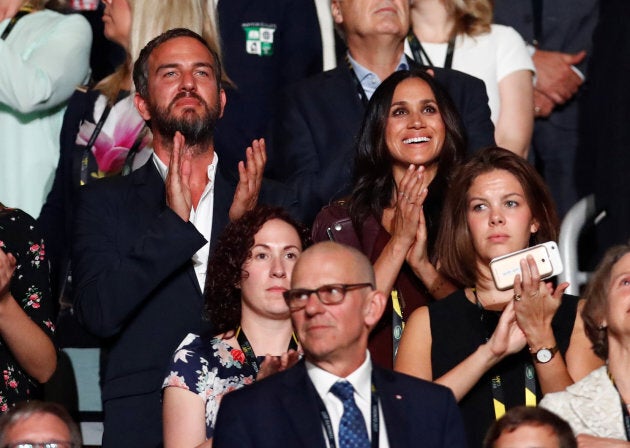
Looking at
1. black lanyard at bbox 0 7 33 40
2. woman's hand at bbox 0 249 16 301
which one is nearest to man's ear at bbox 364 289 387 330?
woman's hand at bbox 0 249 16 301

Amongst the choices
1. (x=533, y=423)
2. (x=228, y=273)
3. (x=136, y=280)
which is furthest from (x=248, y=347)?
(x=533, y=423)

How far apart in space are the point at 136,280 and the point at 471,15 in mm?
2341

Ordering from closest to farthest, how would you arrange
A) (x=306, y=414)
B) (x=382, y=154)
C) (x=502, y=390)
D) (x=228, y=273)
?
1. (x=306, y=414)
2. (x=502, y=390)
3. (x=228, y=273)
4. (x=382, y=154)

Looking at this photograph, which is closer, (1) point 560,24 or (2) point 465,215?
(2) point 465,215

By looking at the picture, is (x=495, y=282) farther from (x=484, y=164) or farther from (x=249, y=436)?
(x=249, y=436)

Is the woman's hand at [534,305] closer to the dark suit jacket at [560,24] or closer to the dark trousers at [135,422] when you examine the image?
the dark trousers at [135,422]

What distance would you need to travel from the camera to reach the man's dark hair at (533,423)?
453cm

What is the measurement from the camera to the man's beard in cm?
590

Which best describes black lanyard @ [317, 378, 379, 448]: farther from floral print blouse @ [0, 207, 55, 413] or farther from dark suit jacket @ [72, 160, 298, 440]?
floral print blouse @ [0, 207, 55, 413]

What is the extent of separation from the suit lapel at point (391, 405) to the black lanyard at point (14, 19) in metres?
3.10

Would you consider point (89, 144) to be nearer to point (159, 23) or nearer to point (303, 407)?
point (159, 23)

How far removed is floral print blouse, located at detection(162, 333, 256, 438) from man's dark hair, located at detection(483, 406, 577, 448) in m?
0.95

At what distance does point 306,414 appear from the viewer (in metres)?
4.44

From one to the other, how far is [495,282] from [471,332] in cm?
24
